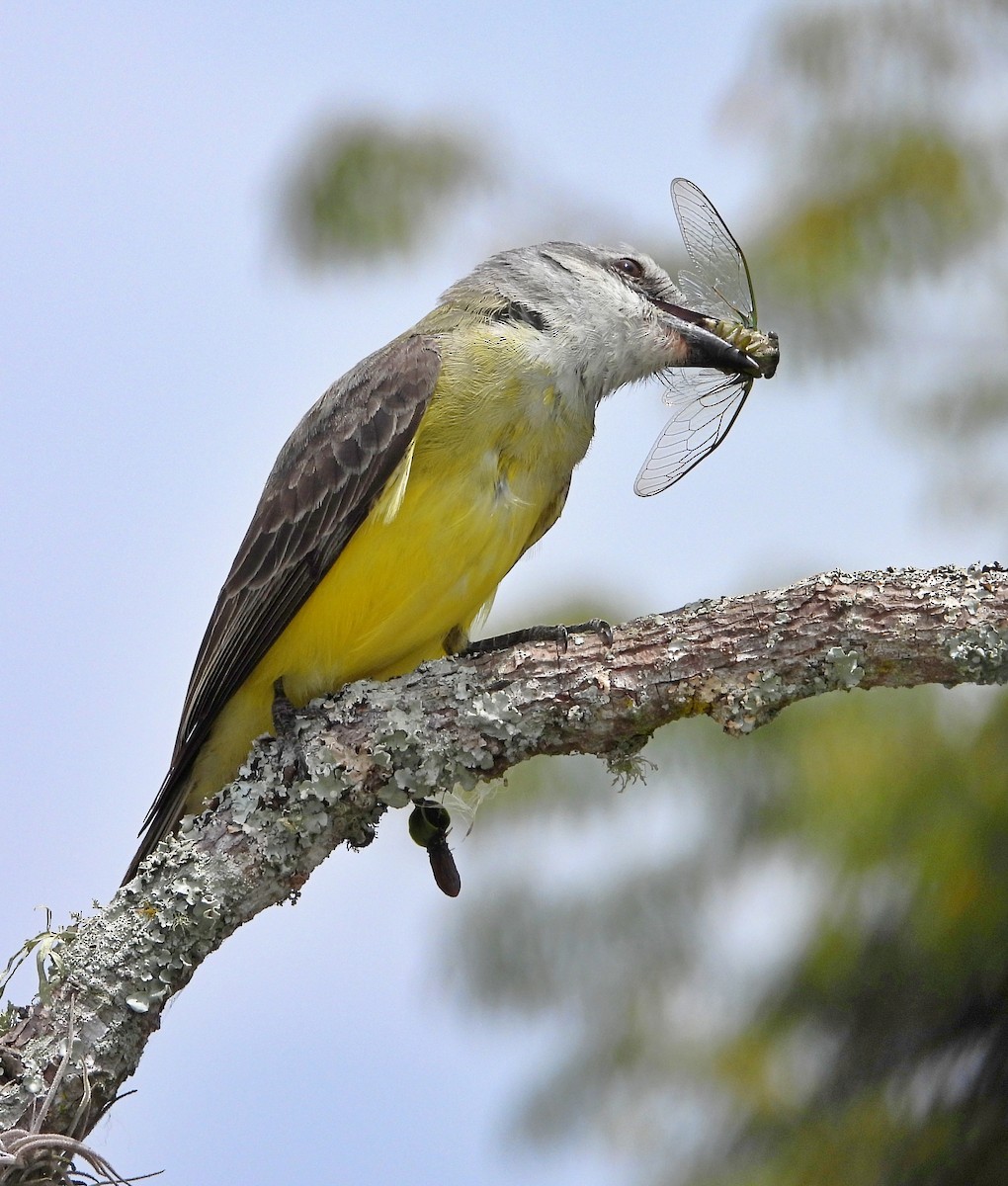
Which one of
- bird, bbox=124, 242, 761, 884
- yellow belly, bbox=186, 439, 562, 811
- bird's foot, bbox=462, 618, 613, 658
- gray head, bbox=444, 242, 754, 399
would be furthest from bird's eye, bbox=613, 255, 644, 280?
bird's foot, bbox=462, 618, 613, 658

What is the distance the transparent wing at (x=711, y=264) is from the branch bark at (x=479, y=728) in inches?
58.2

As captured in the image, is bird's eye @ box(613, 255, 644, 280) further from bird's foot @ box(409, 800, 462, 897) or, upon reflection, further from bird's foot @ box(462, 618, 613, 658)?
bird's foot @ box(409, 800, 462, 897)

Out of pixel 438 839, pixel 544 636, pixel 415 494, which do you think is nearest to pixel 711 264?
pixel 415 494

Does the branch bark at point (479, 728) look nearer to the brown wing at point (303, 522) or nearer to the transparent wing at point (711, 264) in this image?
the brown wing at point (303, 522)

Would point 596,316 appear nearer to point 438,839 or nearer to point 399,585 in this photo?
point 399,585

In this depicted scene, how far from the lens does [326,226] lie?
23.1 feet

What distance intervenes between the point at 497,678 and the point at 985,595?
139cm

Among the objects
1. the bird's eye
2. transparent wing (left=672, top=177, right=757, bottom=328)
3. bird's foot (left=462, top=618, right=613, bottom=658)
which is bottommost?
bird's foot (left=462, top=618, right=613, bottom=658)

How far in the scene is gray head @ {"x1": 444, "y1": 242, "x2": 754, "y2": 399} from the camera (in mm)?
4930

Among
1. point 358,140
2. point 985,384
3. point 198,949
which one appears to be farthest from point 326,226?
point 198,949

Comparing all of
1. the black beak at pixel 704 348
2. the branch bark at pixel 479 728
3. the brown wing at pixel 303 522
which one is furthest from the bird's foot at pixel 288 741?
the black beak at pixel 704 348

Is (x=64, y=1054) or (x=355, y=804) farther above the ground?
(x=355, y=804)

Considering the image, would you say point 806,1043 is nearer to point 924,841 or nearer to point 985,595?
point 924,841

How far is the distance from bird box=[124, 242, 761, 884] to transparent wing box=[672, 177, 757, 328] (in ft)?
0.29
